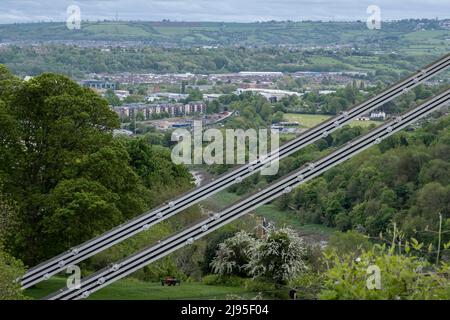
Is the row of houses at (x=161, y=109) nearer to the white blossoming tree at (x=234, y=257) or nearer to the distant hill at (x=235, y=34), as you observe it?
the distant hill at (x=235, y=34)

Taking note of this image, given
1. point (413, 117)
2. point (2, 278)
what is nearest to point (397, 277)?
point (413, 117)

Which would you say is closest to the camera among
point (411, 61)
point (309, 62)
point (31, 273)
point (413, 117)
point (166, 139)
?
point (413, 117)

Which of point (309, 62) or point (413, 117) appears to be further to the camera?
point (309, 62)

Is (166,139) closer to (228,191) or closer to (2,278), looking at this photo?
(228,191)

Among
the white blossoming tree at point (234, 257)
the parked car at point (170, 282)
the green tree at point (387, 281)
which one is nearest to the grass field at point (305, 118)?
the white blossoming tree at point (234, 257)


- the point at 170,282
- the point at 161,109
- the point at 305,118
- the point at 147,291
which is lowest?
the point at 161,109

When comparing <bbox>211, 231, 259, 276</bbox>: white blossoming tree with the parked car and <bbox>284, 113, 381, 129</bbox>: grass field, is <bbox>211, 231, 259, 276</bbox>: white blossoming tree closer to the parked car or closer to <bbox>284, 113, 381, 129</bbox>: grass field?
the parked car

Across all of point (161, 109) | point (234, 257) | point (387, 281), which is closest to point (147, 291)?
point (234, 257)

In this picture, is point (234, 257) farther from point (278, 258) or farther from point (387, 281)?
point (387, 281)
